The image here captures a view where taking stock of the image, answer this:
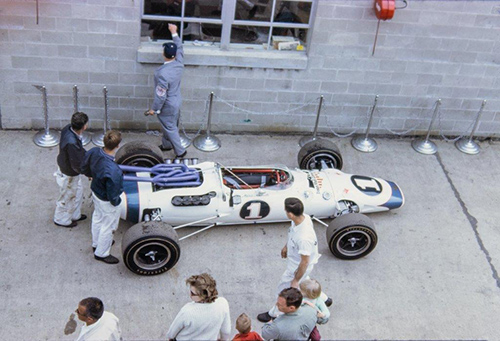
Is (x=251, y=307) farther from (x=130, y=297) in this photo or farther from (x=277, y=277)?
(x=130, y=297)

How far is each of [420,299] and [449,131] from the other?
4.16m

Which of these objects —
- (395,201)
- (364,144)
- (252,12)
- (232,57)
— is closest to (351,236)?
(395,201)

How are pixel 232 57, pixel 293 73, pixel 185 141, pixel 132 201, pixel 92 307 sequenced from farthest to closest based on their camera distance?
pixel 185 141 < pixel 293 73 < pixel 232 57 < pixel 132 201 < pixel 92 307

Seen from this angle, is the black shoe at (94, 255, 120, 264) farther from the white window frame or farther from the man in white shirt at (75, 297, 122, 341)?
the white window frame

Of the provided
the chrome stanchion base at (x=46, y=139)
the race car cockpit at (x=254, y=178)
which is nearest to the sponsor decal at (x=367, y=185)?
the race car cockpit at (x=254, y=178)

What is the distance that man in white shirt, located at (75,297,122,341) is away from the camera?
16.4ft

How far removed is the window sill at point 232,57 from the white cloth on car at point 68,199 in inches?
95.5

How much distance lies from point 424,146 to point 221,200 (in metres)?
4.21

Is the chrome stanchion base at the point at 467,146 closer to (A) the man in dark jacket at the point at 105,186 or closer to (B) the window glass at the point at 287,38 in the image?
(B) the window glass at the point at 287,38

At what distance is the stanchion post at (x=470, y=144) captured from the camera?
33.4 feet

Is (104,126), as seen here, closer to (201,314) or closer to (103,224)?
(103,224)

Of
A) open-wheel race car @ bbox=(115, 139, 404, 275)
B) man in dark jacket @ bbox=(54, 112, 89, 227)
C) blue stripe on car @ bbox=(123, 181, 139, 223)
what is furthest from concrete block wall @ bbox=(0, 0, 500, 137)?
blue stripe on car @ bbox=(123, 181, 139, 223)

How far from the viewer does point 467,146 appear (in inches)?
404

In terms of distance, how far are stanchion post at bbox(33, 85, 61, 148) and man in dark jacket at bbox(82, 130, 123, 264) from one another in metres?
2.60
